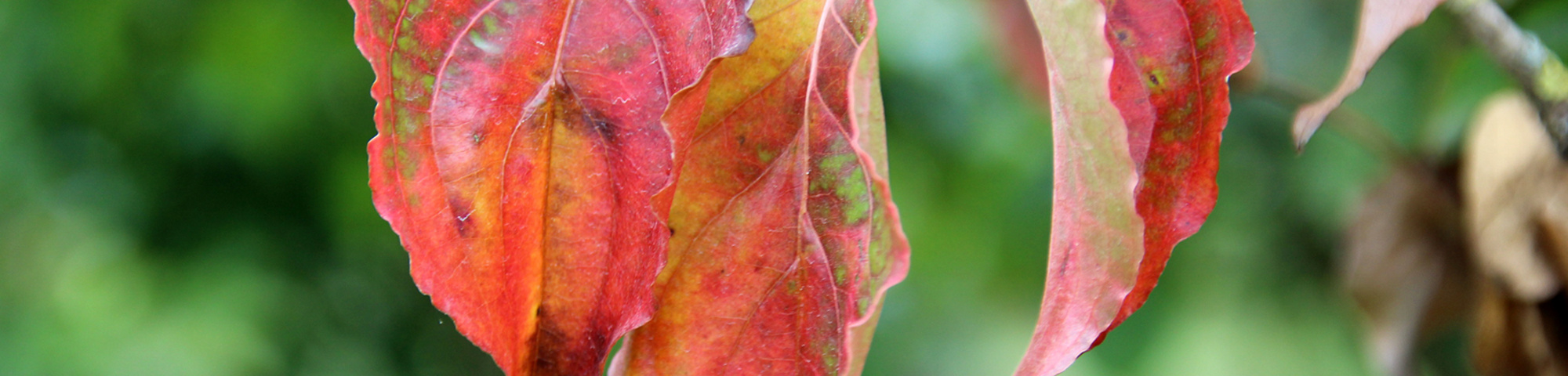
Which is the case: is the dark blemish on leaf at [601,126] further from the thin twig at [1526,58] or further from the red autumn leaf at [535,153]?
the thin twig at [1526,58]

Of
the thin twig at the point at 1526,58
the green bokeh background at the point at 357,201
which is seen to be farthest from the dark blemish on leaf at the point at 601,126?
the green bokeh background at the point at 357,201

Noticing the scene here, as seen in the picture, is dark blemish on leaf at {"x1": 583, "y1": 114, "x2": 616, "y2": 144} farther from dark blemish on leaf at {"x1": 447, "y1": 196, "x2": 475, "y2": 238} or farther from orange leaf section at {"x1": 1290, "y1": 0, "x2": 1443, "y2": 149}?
orange leaf section at {"x1": 1290, "y1": 0, "x2": 1443, "y2": 149}

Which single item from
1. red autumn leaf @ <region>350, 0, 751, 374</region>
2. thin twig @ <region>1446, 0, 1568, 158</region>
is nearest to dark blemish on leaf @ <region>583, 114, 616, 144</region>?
red autumn leaf @ <region>350, 0, 751, 374</region>

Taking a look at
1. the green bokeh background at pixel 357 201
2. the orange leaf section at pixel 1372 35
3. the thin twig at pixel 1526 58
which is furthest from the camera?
the green bokeh background at pixel 357 201

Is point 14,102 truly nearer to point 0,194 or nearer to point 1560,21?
point 0,194

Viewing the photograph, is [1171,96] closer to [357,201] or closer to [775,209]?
[775,209]

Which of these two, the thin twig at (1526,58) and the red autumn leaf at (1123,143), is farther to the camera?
the thin twig at (1526,58)

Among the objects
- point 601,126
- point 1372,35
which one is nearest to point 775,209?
point 601,126
